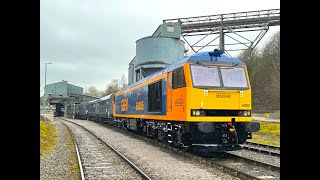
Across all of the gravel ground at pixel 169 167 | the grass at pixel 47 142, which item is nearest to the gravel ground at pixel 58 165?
the grass at pixel 47 142

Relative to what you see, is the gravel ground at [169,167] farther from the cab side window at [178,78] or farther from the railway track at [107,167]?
the cab side window at [178,78]

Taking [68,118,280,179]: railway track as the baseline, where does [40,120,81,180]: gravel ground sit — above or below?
below

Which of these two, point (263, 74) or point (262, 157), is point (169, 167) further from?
point (263, 74)

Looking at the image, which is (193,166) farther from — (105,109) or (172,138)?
(105,109)

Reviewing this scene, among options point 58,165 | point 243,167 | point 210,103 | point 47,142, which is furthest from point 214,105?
point 47,142

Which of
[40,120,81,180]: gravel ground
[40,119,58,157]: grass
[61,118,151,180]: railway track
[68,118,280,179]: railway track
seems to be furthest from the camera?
[40,119,58,157]: grass

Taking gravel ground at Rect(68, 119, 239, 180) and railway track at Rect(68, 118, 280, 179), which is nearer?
railway track at Rect(68, 118, 280, 179)

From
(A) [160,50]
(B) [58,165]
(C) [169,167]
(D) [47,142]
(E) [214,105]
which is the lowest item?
(D) [47,142]

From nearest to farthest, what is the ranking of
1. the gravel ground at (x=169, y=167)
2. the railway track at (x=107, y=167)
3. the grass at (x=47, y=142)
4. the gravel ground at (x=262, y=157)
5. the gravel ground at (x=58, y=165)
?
the gravel ground at (x=169, y=167)
the railway track at (x=107, y=167)
the gravel ground at (x=58, y=165)
the gravel ground at (x=262, y=157)
the grass at (x=47, y=142)

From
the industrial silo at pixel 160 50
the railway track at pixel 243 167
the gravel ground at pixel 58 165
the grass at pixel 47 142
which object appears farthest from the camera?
the industrial silo at pixel 160 50

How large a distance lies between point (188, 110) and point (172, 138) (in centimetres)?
270

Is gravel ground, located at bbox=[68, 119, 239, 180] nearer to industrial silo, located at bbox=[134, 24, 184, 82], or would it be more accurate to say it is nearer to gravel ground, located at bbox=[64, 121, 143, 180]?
gravel ground, located at bbox=[64, 121, 143, 180]

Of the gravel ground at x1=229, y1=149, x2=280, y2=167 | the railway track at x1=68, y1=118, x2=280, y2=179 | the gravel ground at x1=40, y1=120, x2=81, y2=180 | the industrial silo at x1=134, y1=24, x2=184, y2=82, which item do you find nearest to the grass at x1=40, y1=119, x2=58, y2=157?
the gravel ground at x1=40, y1=120, x2=81, y2=180

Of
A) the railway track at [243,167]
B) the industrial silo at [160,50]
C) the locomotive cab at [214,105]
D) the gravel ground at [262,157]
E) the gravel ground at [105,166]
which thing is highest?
the industrial silo at [160,50]
